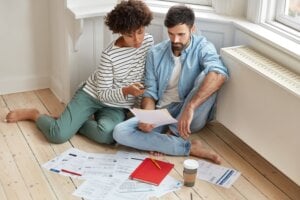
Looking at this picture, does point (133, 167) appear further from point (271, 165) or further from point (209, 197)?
point (271, 165)

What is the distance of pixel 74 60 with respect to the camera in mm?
3053

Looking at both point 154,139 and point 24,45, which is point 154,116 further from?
point 24,45

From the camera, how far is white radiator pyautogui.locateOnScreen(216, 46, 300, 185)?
2348 mm

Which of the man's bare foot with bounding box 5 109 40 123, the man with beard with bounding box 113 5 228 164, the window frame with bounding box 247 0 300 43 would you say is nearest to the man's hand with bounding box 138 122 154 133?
the man with beard with bounding box 113 5 228 164

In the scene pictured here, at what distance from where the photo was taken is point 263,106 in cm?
250

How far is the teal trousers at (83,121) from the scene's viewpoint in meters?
2.77

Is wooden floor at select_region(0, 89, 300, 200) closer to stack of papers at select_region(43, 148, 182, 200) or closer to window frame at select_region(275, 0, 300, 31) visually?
stack of papers at select_region(43, 148, 182, 200)

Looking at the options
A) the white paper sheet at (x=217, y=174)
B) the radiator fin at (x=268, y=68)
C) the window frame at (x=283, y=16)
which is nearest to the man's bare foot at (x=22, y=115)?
the white paper sheet at (x=217, y=174)

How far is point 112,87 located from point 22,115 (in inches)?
22.2

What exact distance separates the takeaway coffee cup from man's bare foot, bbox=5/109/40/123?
3.16 ft

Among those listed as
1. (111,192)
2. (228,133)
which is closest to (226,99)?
(228,133)

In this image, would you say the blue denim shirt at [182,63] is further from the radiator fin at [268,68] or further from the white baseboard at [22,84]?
the white baseboard at [22,84]

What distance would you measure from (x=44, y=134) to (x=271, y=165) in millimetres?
1179

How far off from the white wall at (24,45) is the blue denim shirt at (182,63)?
81 cm
